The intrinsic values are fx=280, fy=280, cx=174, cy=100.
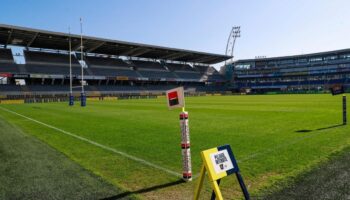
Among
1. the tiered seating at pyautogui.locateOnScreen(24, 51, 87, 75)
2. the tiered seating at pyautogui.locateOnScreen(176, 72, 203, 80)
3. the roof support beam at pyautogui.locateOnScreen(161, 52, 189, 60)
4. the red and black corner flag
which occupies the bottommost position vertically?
the red and black corner flag

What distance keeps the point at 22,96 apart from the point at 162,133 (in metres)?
56.4

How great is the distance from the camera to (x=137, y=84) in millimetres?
84625

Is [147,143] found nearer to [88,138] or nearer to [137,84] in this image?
[88,138]

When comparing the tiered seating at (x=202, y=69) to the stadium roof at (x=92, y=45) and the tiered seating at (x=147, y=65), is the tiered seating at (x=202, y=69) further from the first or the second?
the tiered seating at (x=147, y=65)

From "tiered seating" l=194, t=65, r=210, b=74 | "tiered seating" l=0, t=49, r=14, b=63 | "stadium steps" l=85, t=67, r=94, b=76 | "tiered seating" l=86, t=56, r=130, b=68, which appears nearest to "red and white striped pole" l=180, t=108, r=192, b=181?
"tiered seating" l=0, t=49, r=14, b=63

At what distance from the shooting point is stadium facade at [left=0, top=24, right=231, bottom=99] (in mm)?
60156

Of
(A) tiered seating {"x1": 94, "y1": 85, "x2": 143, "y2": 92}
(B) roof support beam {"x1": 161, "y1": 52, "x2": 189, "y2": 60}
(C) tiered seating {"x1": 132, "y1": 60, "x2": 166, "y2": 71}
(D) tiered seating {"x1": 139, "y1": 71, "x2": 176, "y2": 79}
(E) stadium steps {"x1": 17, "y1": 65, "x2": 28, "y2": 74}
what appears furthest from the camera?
(B) roof support beam {"x1": 161, "y1": 52, "x2": 189, "y2": 60}

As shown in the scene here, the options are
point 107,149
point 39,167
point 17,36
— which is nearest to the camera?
point 39,167

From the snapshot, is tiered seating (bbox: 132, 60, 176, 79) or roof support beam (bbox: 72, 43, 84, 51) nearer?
roof support beam (bbox: 72, 43, 84, 51)

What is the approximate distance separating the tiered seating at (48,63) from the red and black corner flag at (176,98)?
65414mm

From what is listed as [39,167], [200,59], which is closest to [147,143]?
[39,167]

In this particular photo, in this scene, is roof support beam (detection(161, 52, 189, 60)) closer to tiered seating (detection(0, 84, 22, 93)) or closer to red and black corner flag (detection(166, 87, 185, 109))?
tiered seating (detection(0, 84, 22, 93))

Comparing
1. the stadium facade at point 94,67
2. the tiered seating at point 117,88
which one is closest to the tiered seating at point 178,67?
the stadium facade at point 94,67

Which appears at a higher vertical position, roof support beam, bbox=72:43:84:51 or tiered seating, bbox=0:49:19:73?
roof support beam, bbox=72:43:84:51
